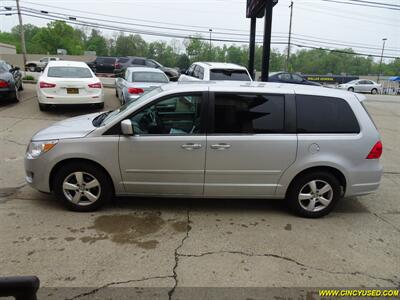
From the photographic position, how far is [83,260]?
10.8 feet

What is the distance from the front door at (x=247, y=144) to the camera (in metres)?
4.12

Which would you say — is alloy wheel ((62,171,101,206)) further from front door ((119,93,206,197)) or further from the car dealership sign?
the car dealership sign

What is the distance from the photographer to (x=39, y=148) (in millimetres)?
4176

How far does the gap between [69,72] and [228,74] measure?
4.89m

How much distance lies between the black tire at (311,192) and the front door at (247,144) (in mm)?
285

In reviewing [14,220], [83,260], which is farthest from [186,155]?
[14,220]

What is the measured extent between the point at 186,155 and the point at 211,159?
312mm

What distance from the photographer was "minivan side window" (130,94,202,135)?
13.7ft

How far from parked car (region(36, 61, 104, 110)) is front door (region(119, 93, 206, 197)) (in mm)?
6369

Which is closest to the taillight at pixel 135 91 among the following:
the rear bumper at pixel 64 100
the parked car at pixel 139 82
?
the parked car at pixel 139 82

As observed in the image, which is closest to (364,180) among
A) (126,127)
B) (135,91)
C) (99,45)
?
(126,127)

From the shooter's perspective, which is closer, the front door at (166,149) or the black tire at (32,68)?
the front door at (166,149)

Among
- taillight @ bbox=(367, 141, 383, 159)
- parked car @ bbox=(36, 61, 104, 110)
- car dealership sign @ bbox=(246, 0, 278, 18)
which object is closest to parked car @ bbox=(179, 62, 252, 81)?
car dealership sign @ bbox=(246, 0, 278, 18)

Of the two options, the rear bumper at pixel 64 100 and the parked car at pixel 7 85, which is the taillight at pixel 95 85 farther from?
the parked car at pixel 7 85
